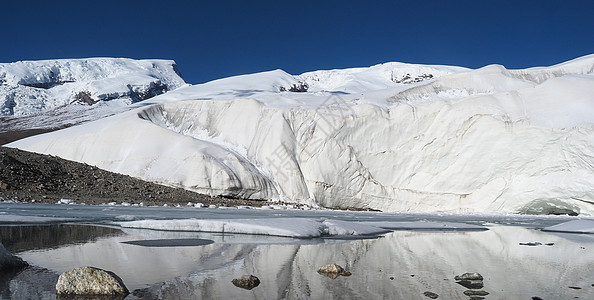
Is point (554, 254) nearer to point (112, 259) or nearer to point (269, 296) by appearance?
point (269, 296)

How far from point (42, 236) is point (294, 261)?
212 inches

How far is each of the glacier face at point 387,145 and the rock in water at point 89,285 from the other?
22.3m

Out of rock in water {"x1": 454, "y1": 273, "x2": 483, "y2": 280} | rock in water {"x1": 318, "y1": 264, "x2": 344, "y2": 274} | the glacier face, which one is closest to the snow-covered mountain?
the glacier face

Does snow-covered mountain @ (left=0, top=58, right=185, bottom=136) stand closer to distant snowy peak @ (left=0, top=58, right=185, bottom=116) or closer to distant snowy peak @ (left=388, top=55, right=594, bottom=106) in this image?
distant snowy peak @ (left=0, top=58, right=185, bottom=116)

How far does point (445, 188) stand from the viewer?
25.3m

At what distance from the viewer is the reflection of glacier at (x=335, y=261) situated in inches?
180

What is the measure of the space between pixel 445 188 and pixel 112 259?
22.0 metres

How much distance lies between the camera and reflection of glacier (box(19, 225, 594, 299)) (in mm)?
4566

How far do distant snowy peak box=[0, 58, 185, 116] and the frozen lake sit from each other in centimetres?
10521

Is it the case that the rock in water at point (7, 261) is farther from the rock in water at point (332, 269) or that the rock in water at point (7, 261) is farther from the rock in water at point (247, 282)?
the rock in water at point (332, 269)

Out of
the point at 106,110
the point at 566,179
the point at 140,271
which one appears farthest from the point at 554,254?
the point at 106,110

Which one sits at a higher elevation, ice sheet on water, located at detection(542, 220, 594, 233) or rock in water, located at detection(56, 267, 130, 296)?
ice sheet on water, located at detection(542, 220, 594, 233)

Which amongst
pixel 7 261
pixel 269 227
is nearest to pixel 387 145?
pixel 269 227

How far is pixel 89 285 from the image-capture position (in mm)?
4219
